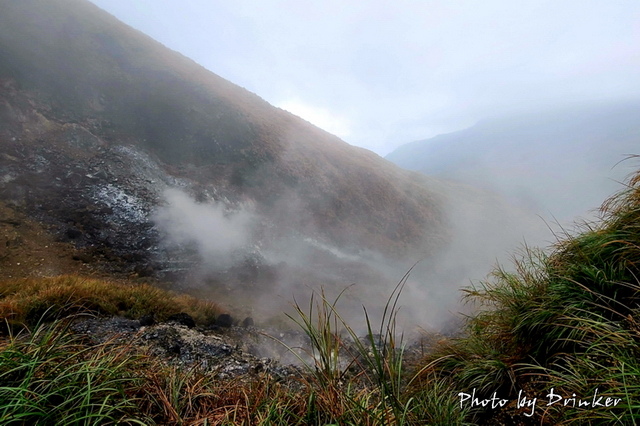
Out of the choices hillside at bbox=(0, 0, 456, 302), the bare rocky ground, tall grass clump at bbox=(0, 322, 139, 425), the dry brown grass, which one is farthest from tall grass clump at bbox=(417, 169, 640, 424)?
hillside at bbox=(0, 0, 456, 302)

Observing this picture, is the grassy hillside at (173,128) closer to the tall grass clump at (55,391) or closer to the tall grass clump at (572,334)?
the tall grass clump at (55,391)

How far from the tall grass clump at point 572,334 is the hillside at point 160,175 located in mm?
12259

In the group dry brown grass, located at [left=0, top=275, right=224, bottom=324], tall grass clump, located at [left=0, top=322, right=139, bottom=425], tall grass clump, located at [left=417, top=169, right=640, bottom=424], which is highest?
tall grass clump, located at [left=417, top=169, right=640, bottom=424]

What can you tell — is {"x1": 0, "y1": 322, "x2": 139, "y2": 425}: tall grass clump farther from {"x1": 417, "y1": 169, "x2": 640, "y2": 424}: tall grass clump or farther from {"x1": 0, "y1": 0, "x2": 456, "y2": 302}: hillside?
{"x1": 0, "y1": 0, "x2": 456, "y2": 302}: hillside

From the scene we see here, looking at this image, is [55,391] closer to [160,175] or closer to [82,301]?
[82,301]

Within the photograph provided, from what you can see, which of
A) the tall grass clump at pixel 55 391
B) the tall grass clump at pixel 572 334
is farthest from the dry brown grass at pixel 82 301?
the tall grass clump at pixel 572 334

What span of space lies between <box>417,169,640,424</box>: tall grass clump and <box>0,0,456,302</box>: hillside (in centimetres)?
1226

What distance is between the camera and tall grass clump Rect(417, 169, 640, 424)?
Result: 1866 millimetres

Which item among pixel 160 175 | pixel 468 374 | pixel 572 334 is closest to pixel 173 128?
pixel 160 175

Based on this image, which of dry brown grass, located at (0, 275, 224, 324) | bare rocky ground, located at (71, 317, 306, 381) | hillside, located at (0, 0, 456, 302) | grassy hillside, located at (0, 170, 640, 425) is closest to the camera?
grassy hillside, located at (0, 170, 640, 425)

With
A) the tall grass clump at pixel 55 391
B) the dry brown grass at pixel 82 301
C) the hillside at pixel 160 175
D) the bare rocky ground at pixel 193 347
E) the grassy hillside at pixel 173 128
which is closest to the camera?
the tall grass clump at pixel 55 391

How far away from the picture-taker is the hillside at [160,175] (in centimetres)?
1223

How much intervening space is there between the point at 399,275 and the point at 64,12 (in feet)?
110

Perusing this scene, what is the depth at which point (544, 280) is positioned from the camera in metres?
3.24
